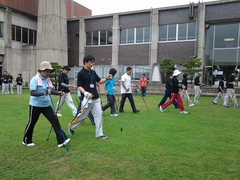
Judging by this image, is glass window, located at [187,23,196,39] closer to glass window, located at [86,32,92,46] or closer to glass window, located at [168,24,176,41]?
glass window, located at [168,24,176,41]

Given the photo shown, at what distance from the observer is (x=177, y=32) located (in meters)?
24.9

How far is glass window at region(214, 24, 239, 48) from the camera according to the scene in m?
23.0

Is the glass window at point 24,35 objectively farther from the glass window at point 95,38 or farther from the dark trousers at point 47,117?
the dark trousers at point 47,117

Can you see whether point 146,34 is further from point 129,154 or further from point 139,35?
point 129,154

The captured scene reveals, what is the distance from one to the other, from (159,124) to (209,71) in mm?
19320

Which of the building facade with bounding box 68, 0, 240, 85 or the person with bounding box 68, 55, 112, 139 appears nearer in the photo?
the person with bounding box 68, 55, 112, 139

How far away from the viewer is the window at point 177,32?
79.9 ft

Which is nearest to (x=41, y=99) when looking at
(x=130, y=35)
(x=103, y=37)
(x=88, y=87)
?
(x=88, y=87)

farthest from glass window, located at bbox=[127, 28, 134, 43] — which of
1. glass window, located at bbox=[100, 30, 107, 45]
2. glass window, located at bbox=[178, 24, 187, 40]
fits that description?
glass window, located at bbox=[178, 24, 187, 40]

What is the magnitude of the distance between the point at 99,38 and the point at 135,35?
Result: 201 inches

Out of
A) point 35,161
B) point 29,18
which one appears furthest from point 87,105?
point 29,18

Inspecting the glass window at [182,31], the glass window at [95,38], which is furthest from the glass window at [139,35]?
the glass window at [95,38]

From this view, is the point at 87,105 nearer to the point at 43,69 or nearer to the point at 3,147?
the point at 43,69

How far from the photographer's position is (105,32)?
29.1 m
